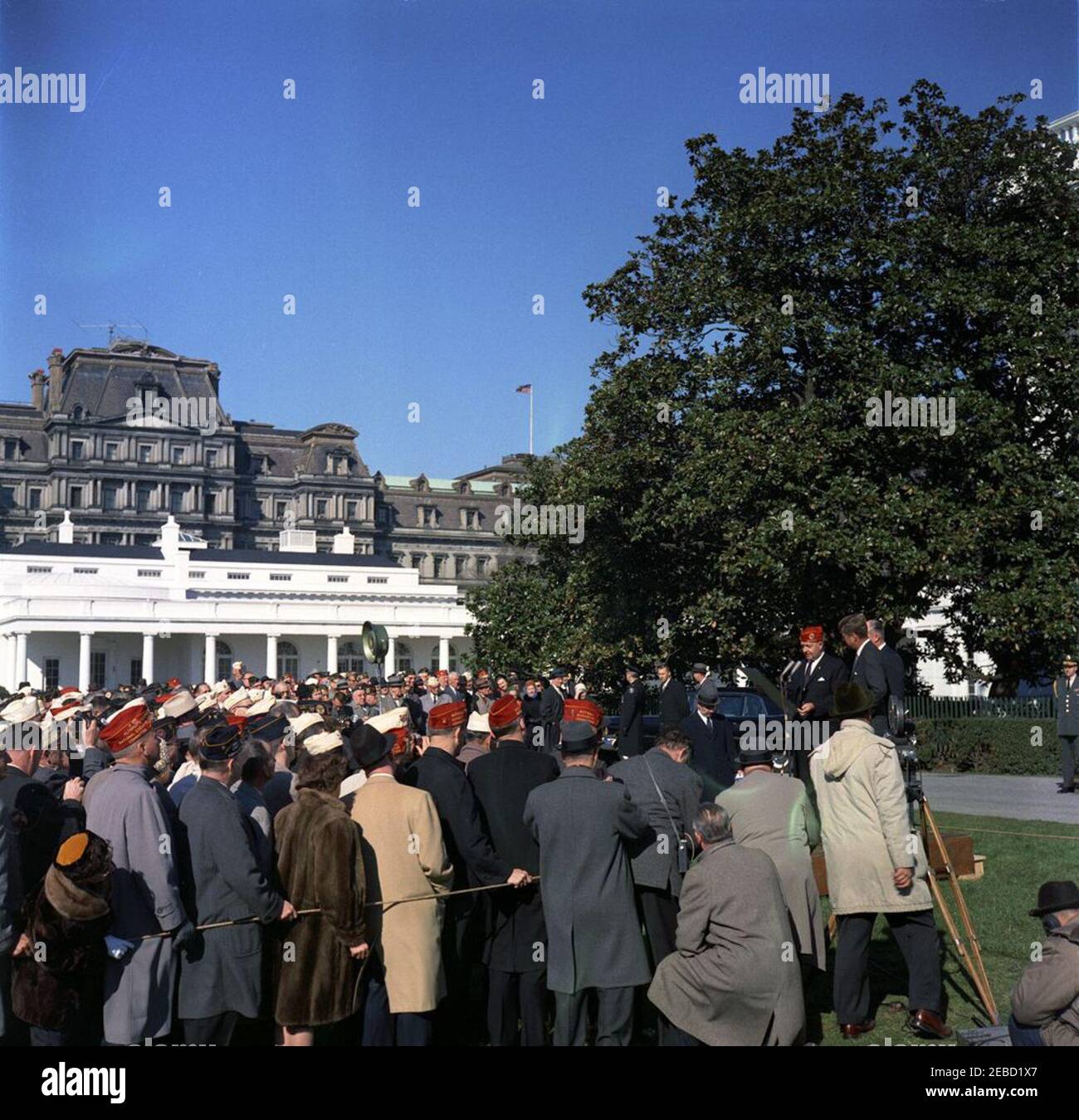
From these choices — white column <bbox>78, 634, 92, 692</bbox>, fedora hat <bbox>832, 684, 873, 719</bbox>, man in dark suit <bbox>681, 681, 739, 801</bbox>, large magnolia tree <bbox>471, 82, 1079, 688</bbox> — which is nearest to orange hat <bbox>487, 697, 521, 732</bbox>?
fedora hat <bbox>832, 684, 873, 719</bbox>

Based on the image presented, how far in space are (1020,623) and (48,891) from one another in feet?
63.6

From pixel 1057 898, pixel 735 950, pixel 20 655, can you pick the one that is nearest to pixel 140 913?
pixel 735 950

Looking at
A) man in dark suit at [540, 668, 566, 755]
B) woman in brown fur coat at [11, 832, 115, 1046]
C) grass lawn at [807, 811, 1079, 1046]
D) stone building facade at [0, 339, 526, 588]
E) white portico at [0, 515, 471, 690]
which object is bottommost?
grass lawn at [807, 811, 1079, 1046]

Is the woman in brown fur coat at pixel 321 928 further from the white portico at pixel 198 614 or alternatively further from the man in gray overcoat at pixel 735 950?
the white portico at pixel 198 614

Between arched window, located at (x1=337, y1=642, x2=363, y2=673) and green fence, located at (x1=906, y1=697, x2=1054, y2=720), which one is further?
arched window, located at (x1=337, y1=642, x2=363, y2=673)

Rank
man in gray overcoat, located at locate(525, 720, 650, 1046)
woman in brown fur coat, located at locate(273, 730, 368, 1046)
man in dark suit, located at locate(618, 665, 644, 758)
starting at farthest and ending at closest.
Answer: man in dark suit, located at locate(618, 665, 644, 758), man in gray overcoat, located at locate(525, 720, 650, 1046), woman in brown fur coat, located at locate(273, 730, 368, 1046)

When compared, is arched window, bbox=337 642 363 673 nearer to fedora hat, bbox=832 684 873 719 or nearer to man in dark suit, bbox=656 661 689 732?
man in dark suit, bbox=656 661 689 732

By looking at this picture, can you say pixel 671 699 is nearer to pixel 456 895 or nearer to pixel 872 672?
pixel 872 672

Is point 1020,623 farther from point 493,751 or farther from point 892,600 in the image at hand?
point 493,751

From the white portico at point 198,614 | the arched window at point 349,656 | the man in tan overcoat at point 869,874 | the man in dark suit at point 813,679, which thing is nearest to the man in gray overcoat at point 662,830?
the man in tan overcoat at point 869,874

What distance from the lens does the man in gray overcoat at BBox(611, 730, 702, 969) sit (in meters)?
7.46

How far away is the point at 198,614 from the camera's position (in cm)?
6769

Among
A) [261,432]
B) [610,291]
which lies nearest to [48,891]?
[610,291]

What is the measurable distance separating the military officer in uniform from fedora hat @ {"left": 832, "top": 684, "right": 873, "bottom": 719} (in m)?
13.6
